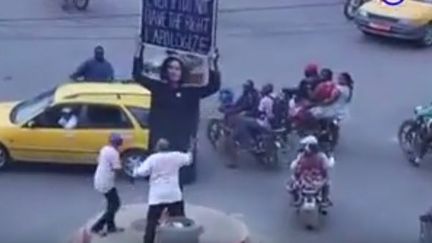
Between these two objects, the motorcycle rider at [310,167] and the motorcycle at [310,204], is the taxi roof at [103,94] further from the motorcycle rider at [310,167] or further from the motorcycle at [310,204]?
the motorcycle at [310,204]

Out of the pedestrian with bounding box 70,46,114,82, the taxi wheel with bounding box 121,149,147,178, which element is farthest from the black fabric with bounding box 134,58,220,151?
the pedestrian with bounding box 70,46,114,82

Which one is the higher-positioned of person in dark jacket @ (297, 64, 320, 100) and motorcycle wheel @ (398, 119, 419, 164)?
person in dark jacket @ (297, 64, 320, 100)

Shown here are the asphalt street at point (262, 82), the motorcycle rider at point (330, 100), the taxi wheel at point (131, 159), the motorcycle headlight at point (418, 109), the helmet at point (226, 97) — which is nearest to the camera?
the asphalt street at point (262, 82)

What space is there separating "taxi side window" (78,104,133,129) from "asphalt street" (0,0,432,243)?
76 centimetres

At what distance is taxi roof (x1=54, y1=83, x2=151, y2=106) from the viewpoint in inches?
1053

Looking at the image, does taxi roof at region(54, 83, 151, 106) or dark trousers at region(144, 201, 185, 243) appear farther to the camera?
taxi roof at region(54, 83, 151, 106)

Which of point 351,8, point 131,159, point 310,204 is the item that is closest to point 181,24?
point 131,159

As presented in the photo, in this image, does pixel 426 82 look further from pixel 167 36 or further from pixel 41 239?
pixel 41 239

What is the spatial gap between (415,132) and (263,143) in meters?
2.52

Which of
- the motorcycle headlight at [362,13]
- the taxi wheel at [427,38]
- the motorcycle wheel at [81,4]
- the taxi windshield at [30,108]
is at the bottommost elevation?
the taxi windshield at [30,108]

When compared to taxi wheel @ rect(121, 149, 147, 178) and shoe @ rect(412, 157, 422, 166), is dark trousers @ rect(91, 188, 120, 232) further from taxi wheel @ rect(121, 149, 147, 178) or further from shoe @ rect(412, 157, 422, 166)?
shoe @ rect(412, 157, 422, 166)

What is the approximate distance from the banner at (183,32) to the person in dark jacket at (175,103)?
5.0 inches

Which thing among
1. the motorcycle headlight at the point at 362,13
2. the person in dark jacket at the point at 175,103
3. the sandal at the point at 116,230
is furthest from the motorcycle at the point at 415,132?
the motorcycle headlight at the point at 362,13

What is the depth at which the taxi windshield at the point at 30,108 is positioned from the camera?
26781 millimetres
